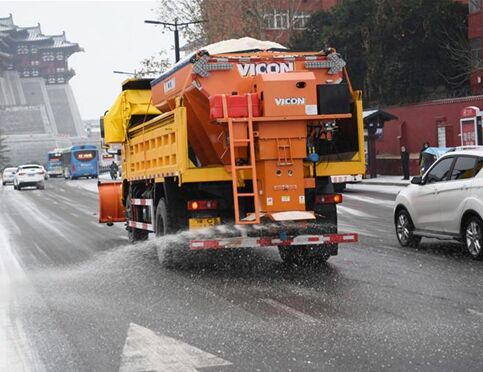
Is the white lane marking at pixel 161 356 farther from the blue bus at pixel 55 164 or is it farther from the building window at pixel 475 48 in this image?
the blue bus at pixel 55 164

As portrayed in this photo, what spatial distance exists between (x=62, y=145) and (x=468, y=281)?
11786 cm

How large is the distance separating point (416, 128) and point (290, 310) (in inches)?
1462

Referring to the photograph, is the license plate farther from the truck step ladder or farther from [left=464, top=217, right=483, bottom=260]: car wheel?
[left=464, top=217, right=483, bottom=260]: car wheel

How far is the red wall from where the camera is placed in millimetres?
40094

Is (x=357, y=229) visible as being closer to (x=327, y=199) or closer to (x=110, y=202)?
(x=110, y=202)

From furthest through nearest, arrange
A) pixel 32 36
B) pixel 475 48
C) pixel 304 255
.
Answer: pixel 32 36
pixel 475 48
pixel 304 255

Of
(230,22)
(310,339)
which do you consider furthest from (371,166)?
(310,339)

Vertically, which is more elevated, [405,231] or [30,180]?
[30,180]

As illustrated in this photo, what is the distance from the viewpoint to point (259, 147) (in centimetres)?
1020

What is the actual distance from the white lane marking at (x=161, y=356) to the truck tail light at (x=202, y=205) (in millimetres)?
3863

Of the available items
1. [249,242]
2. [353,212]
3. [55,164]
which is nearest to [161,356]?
[249,242]

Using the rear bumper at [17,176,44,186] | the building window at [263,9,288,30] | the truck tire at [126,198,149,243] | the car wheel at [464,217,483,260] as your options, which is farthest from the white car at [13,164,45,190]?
the car wheel at [464,217,483,260]

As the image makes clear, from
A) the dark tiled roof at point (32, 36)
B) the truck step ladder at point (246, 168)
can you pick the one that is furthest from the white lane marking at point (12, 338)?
the dark tiled roof at point (32, 36)

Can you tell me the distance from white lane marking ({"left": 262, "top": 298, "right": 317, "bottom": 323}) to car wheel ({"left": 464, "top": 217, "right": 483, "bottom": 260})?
3.85 m
